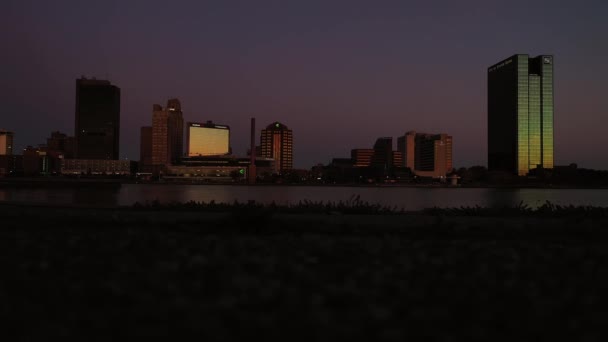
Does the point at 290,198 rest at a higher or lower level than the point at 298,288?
lower

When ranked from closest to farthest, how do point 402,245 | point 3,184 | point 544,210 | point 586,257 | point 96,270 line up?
point 96,270, point 586,257, point 402,245, point 544,210, point 3,184

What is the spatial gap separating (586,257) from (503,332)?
3.99 m

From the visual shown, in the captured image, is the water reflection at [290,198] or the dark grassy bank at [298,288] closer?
the dark grassy bank at [298,288]

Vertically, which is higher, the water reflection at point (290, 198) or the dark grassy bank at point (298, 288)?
the dark grassy bank at point (298, 288)

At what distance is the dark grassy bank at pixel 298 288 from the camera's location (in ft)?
11.1

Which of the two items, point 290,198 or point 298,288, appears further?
point 290,198

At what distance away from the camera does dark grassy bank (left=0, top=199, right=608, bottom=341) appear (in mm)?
3381

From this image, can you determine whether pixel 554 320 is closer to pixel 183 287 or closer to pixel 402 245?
pixel 183 287

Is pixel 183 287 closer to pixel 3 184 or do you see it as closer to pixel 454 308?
pixel 454 308

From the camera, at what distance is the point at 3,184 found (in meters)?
139

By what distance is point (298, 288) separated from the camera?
436cm

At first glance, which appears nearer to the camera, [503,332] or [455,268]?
[503,332]

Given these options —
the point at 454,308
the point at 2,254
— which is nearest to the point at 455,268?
the point at 454,308

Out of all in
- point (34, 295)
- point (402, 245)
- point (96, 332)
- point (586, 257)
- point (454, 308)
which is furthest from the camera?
point (402, 245)
